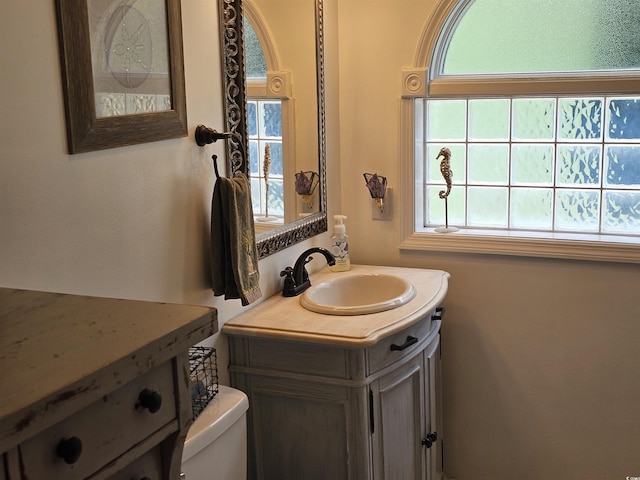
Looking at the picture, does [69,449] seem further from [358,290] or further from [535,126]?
[535,126]

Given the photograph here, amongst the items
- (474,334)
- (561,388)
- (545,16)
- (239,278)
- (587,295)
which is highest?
(545,16)

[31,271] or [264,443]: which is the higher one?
[31,271]

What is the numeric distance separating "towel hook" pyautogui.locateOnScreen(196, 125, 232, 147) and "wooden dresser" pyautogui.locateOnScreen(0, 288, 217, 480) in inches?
37.3

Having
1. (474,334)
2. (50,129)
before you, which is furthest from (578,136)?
(50,129)

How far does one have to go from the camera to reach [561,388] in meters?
3.01

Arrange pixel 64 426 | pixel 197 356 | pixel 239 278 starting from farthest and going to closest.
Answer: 1. pixel 239 278
2. pixel 197 356
3. pixel 64 426

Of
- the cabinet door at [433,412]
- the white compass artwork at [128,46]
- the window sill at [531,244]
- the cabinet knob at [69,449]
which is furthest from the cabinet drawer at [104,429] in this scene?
the window sill at [531,244]

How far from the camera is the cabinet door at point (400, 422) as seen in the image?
2.42m

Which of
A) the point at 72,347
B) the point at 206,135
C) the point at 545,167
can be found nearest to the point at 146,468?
the point at 72,347

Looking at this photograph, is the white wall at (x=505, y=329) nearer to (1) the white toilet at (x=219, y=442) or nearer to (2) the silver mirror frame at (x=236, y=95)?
(2) the silver mirror frame at (x=236, y=95)

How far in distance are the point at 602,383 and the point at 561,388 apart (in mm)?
156

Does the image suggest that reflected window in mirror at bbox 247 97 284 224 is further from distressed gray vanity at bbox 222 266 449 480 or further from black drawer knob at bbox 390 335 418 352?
black drawer knob at bbox 390 335 418 352

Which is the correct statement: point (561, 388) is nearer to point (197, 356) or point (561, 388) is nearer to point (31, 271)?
point (197, 356)

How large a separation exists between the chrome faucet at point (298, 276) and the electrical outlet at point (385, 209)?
1.49ft
